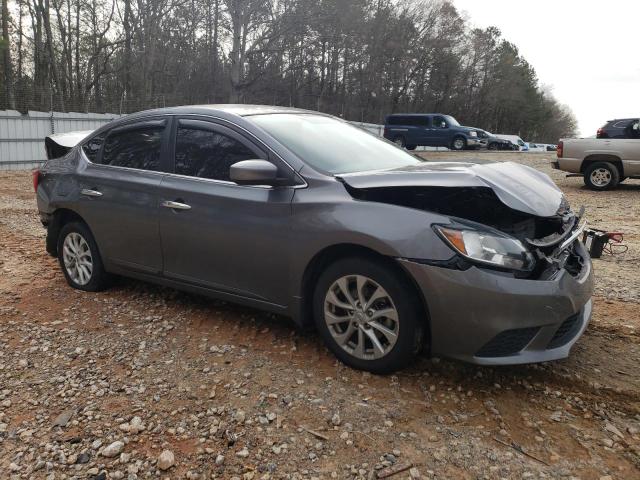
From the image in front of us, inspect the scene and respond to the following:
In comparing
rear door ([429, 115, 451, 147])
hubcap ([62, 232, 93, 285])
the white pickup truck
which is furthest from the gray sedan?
rear door ([429, 115, 451, 147])

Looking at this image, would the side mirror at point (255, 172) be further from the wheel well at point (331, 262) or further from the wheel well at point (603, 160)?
the wheel well at point (603, 160)

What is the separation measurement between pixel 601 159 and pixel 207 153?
10.8 metres

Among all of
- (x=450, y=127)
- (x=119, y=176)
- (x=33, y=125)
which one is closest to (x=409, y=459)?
(x=119, y=176)

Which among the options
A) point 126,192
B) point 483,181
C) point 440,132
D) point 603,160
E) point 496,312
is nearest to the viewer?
point 496,312

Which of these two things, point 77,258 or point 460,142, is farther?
point 460,142

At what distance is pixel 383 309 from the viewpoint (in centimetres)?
291

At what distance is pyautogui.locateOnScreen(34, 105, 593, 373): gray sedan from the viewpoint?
2.69m

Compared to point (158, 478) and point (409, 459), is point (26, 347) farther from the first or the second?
point (409, 459)

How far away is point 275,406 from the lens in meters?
2.76

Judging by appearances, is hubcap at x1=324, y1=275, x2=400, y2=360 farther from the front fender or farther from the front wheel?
the front wheel

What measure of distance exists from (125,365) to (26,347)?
84 cm

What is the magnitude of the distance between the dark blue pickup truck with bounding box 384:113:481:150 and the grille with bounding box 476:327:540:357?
79.5 ft

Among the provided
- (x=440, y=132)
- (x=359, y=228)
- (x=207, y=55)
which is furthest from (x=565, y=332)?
(x=207, y=55)

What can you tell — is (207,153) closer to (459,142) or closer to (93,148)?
(93,148)
